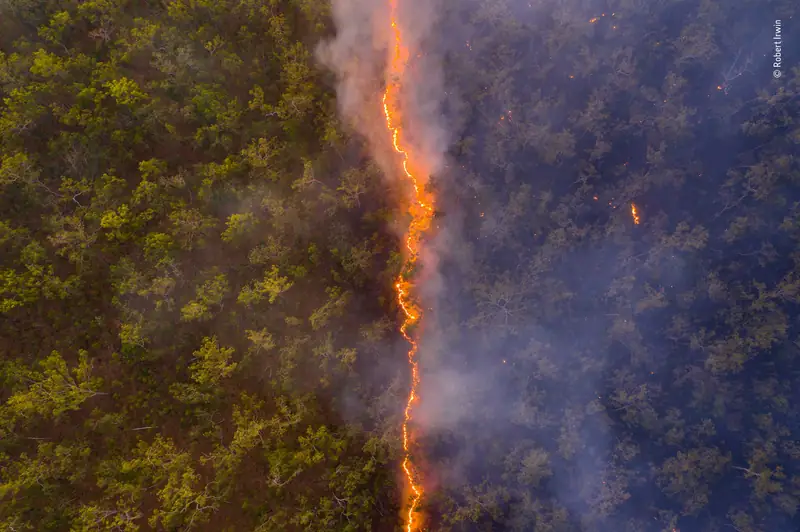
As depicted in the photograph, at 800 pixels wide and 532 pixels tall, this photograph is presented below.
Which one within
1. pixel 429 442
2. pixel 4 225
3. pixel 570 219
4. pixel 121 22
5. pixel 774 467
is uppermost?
pixel 121 22

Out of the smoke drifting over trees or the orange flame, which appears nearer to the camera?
the smoke drifting over trees

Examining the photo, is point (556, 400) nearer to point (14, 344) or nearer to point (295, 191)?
point (295, 191)

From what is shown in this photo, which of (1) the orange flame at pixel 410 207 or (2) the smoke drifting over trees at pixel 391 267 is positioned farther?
(1) the orange flame at pixel 410 207

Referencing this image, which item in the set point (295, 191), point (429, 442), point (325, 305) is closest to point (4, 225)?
point (295, 191)

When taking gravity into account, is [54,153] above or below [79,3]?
below

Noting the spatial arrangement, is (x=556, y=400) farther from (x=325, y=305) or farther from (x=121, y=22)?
(x=121, y=22)

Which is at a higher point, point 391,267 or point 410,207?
point 410,207

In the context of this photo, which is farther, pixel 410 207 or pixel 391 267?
pixel 410 207

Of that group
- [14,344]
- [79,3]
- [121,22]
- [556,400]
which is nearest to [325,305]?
[556,400]
